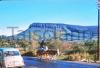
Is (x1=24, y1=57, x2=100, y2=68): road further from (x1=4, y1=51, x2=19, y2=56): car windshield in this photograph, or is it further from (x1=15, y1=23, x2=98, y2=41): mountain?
(x1=15, y1=23, x2=98, y2=41): mountain

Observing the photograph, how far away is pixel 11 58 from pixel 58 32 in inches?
24.6

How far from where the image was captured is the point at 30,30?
3.82 m

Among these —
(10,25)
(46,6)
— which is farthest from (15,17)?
(46,6)

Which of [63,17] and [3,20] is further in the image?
[3,20]

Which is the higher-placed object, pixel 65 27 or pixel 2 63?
pixel 65 27

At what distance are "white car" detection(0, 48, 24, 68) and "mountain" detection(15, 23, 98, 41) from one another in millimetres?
187

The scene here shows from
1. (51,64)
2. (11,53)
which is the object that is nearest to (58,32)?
(51,64)

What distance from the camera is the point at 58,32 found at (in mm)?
3725

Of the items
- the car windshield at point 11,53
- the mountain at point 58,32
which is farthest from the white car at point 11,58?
the mountain at point 58,32

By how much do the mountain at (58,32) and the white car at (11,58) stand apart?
0.61ft

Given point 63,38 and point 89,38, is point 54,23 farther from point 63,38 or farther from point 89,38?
point 89,38

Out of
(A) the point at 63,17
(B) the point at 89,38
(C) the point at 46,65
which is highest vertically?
(A) the point at 63,17

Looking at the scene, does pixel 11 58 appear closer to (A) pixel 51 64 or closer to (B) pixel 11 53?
(B) pixel 11 53

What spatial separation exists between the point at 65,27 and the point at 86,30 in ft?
0.82
